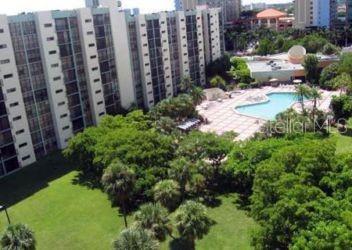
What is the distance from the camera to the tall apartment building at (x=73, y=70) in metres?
58.1

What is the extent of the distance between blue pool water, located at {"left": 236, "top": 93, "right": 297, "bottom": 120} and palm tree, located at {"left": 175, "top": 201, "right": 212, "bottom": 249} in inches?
1721

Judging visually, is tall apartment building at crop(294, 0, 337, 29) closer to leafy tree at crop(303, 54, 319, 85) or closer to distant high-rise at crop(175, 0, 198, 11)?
→ distant high-rise at crop(175, 0, 198, 11)

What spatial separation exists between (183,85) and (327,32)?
80.2 metres

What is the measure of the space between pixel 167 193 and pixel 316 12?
149759 mm

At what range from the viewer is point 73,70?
219 feet

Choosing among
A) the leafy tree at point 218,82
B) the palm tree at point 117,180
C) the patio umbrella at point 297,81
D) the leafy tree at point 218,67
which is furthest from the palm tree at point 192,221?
the leafy tree at point 218,67

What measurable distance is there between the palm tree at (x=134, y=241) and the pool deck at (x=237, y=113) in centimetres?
3596

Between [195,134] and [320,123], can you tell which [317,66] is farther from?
[195,134]

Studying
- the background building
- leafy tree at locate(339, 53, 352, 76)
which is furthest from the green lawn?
the background building

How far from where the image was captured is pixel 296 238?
29.1m

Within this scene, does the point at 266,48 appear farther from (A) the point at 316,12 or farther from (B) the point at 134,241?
(B) the point at 134,241

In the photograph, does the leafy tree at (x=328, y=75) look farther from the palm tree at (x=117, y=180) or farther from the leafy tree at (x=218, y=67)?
the palm tree at (x=117, y=180)

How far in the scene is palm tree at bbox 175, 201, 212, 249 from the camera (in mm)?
33656

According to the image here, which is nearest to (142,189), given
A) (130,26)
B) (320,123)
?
(320,123)
